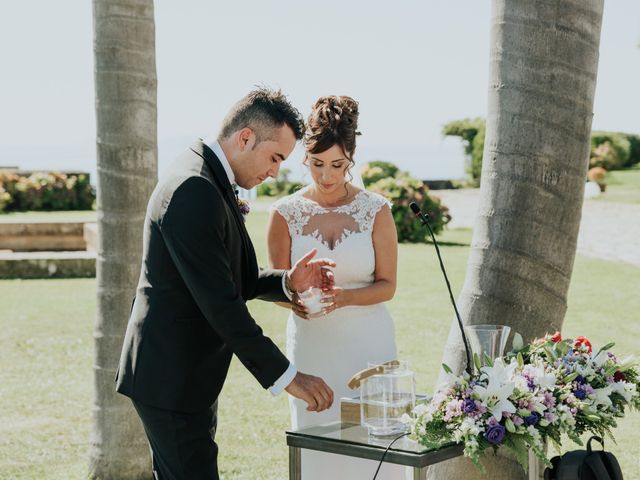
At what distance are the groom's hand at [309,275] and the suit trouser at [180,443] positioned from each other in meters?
0.75

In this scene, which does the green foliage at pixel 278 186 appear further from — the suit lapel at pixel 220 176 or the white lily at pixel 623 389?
the white lily at pixel 623 389

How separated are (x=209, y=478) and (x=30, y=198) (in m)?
24.2

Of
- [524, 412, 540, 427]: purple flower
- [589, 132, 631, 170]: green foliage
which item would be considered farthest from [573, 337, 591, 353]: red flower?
[589, 132, 631, 170]: green foliage

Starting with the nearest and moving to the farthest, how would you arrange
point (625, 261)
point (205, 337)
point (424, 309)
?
point (205, 337)
point (424, 309)
point (625, 261)

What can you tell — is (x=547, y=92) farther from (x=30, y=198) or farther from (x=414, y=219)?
(x=30, y=198)

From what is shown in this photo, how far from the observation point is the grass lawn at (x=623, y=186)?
29.0m

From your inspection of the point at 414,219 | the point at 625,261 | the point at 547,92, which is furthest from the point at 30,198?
the point at 547,92

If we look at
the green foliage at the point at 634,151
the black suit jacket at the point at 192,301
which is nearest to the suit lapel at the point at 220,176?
the black suit jacket at the point at 192,301

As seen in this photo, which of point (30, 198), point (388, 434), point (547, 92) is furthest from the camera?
point (30, 198)

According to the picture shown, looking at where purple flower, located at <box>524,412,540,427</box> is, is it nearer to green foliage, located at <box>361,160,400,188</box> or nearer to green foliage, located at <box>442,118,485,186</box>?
green foliage, located at <box>361,160,400,188</box>

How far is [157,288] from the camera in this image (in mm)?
3746

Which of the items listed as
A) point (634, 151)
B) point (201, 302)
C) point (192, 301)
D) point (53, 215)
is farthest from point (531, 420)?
point (634, 151)

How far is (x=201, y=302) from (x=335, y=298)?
1.30 metres

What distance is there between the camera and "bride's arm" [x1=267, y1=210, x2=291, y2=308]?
5121 millimetres
